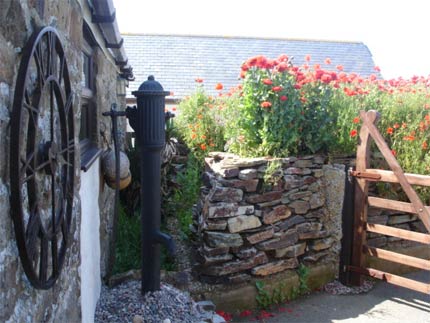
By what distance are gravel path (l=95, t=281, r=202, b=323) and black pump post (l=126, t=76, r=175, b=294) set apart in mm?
149

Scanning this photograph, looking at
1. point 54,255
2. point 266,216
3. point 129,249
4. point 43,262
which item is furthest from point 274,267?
point 43,262

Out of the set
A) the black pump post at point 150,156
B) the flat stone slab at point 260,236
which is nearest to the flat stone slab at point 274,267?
the flat stone slab at point 260,236

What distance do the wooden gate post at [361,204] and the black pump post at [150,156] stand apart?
2.53 metres

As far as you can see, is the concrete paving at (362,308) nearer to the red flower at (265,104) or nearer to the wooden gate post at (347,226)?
the wooden gate post at (347,226)

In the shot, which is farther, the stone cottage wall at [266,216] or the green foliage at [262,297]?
the green foliage at [262,297]

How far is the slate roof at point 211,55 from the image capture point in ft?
46.2

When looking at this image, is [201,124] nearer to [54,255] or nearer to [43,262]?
[54,255]

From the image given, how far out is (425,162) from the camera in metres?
4.96

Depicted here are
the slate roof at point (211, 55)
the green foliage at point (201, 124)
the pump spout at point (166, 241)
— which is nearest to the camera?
the pump spout at point (166, 241)

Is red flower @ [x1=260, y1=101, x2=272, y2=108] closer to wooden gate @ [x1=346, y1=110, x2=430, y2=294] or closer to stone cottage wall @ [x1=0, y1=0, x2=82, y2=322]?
wooden gate @ [x1=346, y1=110, x2=430, y2=294]

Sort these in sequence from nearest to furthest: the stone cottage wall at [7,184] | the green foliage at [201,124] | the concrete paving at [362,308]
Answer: the stone cottage wall at [7,184] < the concrete paving at [362,308] < the green foliage at [201,124]

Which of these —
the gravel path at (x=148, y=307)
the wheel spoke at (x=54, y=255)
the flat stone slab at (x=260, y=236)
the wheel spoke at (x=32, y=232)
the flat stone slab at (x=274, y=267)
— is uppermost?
the wheel spoke at (x=32, y=232)

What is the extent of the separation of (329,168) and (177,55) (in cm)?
1141

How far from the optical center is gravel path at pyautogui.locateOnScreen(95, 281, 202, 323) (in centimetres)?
285
